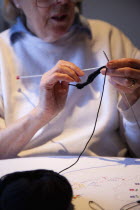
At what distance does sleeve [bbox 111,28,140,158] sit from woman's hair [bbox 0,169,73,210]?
44 cm

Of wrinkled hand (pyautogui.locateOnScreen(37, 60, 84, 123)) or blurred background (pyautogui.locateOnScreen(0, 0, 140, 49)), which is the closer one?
→ wrinkled hand (pyautogui.locateOnScreen(37, 60, 84, 123))

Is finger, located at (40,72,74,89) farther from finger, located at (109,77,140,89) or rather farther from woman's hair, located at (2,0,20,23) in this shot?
woman's hair, located at (2,0,20,23)

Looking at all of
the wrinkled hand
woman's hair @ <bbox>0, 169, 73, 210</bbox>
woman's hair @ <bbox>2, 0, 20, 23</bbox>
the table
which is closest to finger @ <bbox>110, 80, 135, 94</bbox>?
the wrinkled hand

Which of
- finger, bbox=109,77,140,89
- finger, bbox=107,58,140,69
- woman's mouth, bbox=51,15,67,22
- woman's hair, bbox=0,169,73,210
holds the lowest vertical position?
woman's hair, bbox=0,169,73,210

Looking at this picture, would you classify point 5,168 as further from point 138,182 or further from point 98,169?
point 138,182

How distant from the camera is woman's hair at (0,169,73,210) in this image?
514mm

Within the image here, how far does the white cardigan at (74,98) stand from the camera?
39.6 inches

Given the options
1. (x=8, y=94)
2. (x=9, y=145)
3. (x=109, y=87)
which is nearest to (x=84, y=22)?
(x=109, y=87)

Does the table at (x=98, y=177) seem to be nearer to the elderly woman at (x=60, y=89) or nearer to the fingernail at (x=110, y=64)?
the elderly woman at (x=60, y=89)

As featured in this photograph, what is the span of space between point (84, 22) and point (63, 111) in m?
0.40

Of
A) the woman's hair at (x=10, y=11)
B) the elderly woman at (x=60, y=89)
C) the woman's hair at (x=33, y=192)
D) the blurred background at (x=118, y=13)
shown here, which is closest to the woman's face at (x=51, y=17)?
the elderly woman at (x=60, y=89)

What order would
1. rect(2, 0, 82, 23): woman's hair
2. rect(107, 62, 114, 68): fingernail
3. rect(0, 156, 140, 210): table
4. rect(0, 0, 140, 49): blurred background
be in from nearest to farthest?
1. rect(0, 156, 140, 210): table
2. rect(107, 62, 114, 68): fingernail
3. rect(2, 0, 82, 23): woman's hair
4. rect(0, 0, 140, 49): blurred background

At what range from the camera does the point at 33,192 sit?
518 mm

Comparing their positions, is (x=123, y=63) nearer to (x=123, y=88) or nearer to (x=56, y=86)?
(x=123, y=88)
